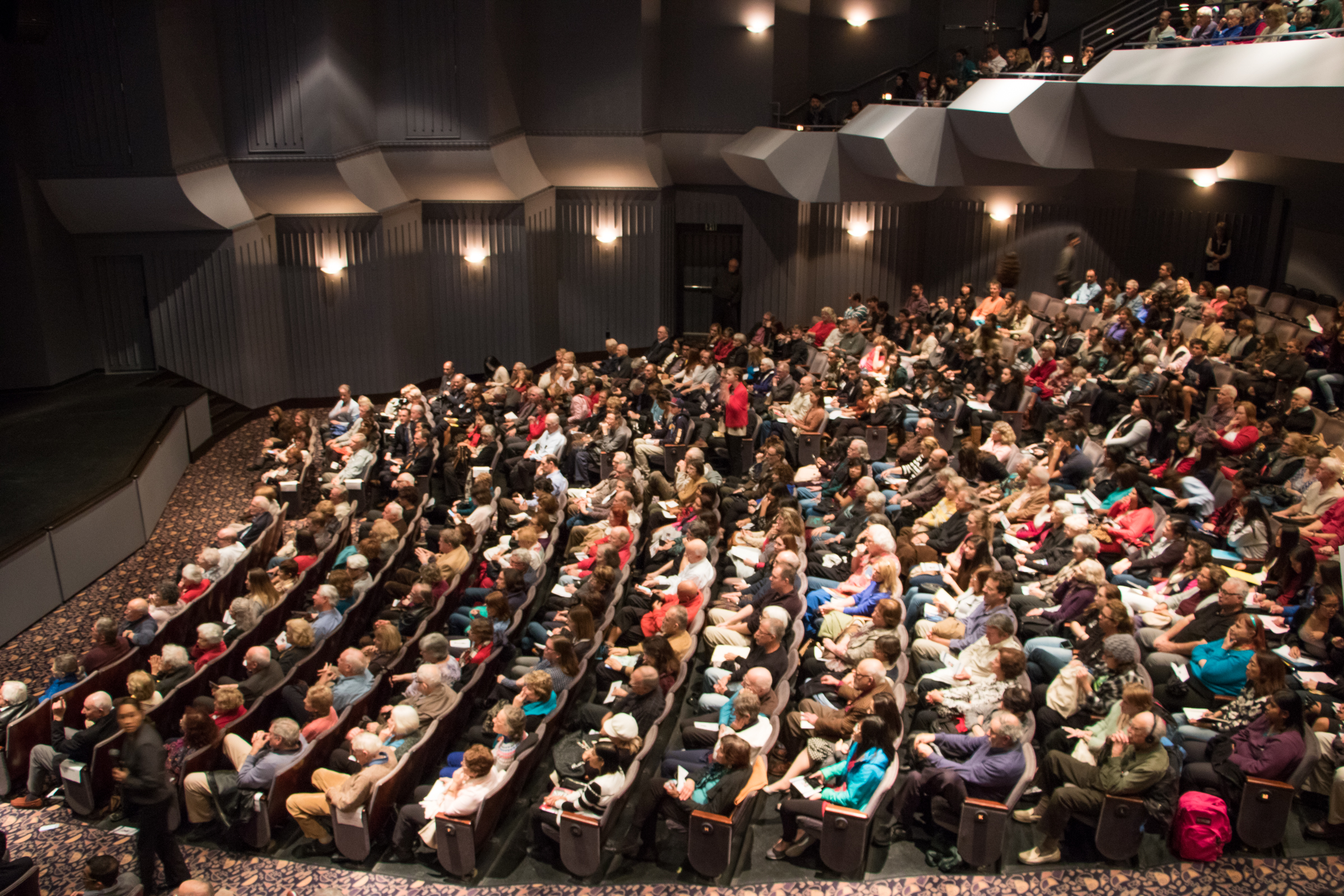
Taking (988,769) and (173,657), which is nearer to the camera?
(988,769)

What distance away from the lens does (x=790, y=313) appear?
52.5 ft

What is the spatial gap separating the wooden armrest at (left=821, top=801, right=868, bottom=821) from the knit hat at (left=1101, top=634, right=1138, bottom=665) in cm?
154

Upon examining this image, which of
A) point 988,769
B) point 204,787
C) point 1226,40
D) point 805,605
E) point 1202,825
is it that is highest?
point 1226,40

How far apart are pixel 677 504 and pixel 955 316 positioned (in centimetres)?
513

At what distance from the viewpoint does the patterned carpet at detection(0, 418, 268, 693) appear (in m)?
8.15

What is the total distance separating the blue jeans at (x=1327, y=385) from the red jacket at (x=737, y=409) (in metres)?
4.77

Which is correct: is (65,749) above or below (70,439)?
below

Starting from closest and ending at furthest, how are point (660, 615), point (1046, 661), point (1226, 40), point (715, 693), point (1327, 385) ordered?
1. point (1046, 661)
2. point (715, 693)
3. point (660, 615)
4. point (1327, 385)
5. point (1226, 40)

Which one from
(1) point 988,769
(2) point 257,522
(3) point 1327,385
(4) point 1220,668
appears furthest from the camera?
(2) point 257,522

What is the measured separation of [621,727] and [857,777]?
3.86 ft

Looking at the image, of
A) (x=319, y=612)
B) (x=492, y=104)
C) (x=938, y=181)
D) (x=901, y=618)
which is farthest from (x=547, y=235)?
(x=901, y=618)

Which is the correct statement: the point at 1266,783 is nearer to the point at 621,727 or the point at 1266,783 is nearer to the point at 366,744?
the point at 621,727

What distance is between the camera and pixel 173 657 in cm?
682

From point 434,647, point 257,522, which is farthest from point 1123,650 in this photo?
point 257,522
